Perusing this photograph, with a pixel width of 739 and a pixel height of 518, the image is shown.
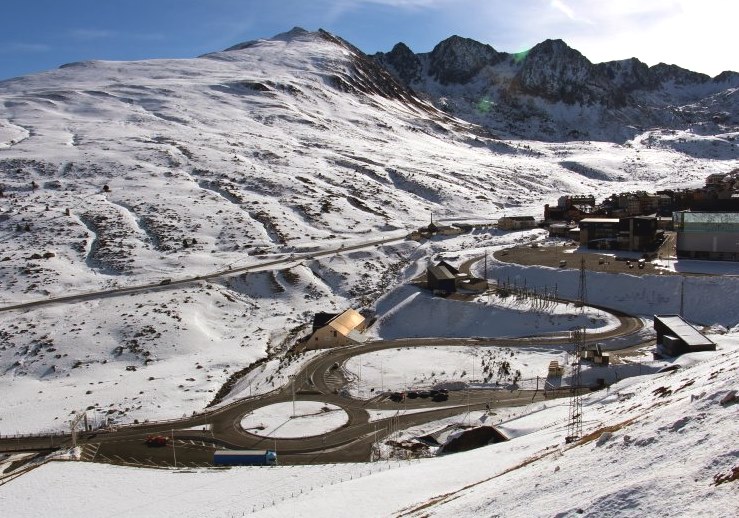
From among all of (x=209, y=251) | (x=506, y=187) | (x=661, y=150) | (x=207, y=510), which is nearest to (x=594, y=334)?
(x=207, y=510)

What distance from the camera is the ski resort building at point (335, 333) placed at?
141 feet

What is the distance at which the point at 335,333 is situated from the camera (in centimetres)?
4325

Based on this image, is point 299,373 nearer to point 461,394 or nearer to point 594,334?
point 461,394

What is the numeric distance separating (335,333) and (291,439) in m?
16.3

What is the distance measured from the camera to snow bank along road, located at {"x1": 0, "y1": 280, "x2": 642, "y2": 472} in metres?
26.1

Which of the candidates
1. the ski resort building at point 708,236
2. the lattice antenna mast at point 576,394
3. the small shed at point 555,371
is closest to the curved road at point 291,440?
the lattice antenna mast at point 576,394

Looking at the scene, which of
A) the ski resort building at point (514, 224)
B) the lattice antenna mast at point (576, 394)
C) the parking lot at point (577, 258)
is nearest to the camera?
the lattice antenna mast at point (576, 394)

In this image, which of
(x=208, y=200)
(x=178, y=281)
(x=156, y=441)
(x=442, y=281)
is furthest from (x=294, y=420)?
(x=208, y=200)

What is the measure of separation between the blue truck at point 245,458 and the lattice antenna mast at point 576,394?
12078mm

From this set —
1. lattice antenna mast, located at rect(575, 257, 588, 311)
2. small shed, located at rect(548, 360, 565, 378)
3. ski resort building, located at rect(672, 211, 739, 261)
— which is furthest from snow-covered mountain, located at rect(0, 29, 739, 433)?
ski resort building, located at rect(672, 211, 739, 261)

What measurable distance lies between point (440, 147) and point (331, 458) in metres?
131

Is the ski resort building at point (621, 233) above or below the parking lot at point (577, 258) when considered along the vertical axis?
above

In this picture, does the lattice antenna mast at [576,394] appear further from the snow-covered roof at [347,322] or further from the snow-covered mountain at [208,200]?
the snow-covered mountain at [208,200]

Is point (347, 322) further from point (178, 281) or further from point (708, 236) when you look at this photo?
point (708, 236)
